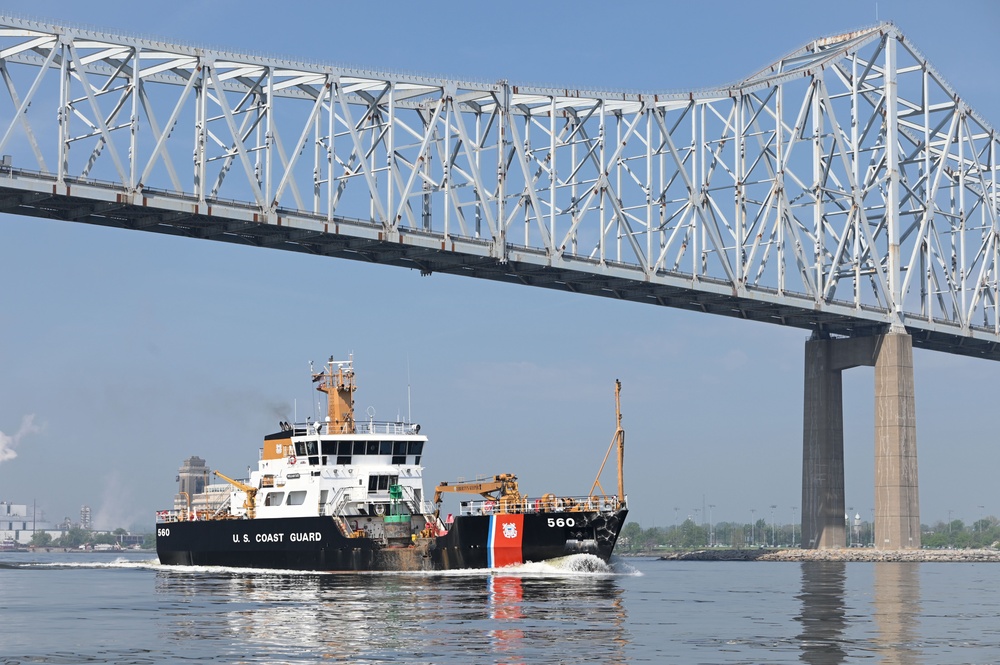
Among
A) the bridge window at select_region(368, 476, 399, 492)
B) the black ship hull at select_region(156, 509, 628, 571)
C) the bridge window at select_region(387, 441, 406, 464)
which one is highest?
the bridge window at select_region(387, 441, 406, 464)

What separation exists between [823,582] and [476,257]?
3035 cm

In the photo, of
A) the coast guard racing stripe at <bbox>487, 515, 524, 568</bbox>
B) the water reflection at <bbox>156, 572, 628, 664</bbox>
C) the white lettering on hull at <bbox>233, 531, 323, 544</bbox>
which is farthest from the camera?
the white lettering on hull at <bbox>233, 531, 323, 544</bbox>

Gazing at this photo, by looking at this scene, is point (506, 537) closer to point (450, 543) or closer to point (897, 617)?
point (450, 543)

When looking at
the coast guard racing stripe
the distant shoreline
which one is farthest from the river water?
the distant shoreline

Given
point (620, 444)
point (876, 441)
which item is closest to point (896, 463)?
point (876, 441)

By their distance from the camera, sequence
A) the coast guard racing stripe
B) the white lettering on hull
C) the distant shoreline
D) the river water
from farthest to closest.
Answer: the distant shoreline → the white lettering on hull → the coast guard racing stripe → the river water

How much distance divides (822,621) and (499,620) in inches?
337

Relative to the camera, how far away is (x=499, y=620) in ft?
128

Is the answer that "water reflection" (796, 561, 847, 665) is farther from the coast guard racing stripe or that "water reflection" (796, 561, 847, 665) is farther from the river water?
the coast guard racing stripe

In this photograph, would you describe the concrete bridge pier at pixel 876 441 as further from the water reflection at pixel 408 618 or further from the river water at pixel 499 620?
the water reflection at pixel 408 618

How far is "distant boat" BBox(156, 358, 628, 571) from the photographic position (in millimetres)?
61500

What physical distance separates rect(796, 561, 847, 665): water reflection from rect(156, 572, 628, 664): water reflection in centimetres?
407

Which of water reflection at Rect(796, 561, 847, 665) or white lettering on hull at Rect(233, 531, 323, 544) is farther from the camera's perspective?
white lettering on hull at Rect(233, 531, 323, 544)

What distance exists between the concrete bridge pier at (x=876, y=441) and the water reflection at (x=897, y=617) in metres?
30.3
